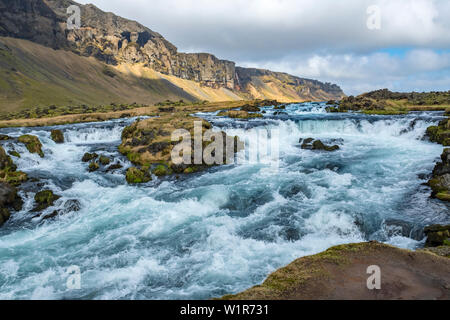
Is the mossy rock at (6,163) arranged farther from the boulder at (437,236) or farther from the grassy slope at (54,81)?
the grassy slope at (54,81)

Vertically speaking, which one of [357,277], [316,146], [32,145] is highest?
[316,146]

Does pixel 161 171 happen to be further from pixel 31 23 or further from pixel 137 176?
pixel 31 23

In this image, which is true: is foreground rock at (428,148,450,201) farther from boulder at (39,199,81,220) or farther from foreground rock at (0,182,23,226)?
foreground rock at (0,182,23,226)

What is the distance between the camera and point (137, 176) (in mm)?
22234

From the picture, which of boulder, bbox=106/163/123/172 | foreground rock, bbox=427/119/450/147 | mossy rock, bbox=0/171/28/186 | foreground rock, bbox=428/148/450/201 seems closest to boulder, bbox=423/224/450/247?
foreground rock, bbox=428/148/450/201

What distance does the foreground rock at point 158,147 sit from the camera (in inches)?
933

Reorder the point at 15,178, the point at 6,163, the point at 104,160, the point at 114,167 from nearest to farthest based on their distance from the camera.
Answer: the point at 15,178, the point at 6,163, the point at 114,167, the point at 104,160

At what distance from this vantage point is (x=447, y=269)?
22.4 ft

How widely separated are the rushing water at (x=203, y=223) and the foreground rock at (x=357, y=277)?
10.8ft

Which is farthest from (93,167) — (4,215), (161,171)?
(4,215)

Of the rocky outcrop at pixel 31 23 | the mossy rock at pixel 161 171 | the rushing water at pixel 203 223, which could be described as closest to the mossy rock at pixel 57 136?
the rushing water at pixel 203 223

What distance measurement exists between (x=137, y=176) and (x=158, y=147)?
5.08 m

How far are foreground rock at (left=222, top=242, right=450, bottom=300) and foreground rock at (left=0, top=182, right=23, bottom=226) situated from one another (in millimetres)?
15796
